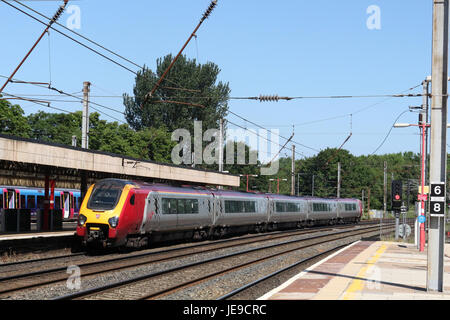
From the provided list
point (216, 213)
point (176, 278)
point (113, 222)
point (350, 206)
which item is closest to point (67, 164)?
point (113, 222)

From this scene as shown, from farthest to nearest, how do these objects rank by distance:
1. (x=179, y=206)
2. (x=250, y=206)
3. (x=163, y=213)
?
1. (x=250, y=206)
2. (x=179, y=206)
3. (x=163, y=213)

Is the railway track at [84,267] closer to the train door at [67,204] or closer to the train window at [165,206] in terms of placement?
the train window at [165,206]

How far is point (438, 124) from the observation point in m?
12.9

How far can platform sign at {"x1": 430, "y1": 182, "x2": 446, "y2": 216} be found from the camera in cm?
1284

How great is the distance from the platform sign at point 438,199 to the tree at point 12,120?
5995 cm

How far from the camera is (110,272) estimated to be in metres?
16.8

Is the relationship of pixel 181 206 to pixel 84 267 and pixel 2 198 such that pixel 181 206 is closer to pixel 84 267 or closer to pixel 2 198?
pixel 84 267

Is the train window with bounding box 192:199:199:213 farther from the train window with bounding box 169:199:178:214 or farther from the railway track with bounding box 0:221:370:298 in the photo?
the railway track with bounding box 0:221:370:298

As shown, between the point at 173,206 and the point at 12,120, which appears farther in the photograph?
the point at 12,120

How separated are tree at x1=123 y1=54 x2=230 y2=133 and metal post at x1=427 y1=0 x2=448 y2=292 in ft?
192

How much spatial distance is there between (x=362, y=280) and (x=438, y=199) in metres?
3.15

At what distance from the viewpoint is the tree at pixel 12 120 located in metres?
65.6

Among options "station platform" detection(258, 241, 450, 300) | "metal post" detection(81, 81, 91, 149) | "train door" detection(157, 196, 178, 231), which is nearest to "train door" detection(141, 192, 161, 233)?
"train door" detection(157, 196, 178, 231)

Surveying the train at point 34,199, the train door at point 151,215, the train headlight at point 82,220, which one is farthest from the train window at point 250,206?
the train headlight at point 82,220
